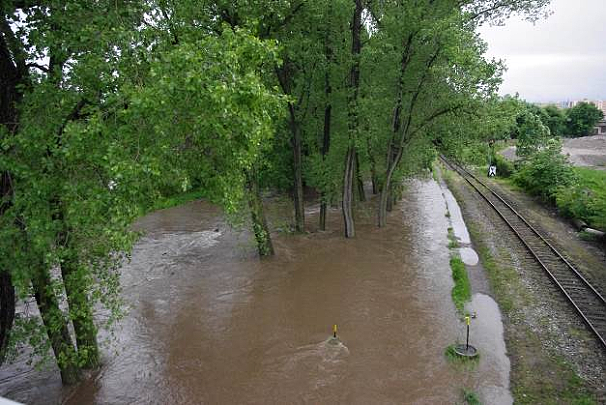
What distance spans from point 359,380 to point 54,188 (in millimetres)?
7462

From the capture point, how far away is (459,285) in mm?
15977

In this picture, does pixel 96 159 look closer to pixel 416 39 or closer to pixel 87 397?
pixel 87 397

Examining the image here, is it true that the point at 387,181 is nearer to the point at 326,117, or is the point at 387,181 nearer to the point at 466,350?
the point at 326,117

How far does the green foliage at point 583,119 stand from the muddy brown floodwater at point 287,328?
A: 201 ft

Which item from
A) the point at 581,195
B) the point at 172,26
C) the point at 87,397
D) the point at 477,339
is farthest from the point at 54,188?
the point at 581,195

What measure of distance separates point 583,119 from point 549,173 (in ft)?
166

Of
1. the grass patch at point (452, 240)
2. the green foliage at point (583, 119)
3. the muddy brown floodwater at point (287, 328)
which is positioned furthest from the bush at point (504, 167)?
the green foliage at point (583, 119)

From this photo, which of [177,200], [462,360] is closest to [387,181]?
[462,360]

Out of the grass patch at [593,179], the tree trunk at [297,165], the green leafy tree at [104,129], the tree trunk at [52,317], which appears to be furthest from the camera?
the grass patch at [593,179]

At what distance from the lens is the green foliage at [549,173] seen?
28.0m

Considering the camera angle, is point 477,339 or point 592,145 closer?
point 477,339

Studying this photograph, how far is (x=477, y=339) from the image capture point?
12.3 metres

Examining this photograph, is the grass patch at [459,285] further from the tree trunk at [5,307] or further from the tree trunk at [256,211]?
the tree trunk at [5,307]

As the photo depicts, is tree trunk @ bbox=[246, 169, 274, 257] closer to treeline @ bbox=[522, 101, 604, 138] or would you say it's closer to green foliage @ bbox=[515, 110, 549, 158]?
green foliage @ bbox=[515, 110, 549, 158]
